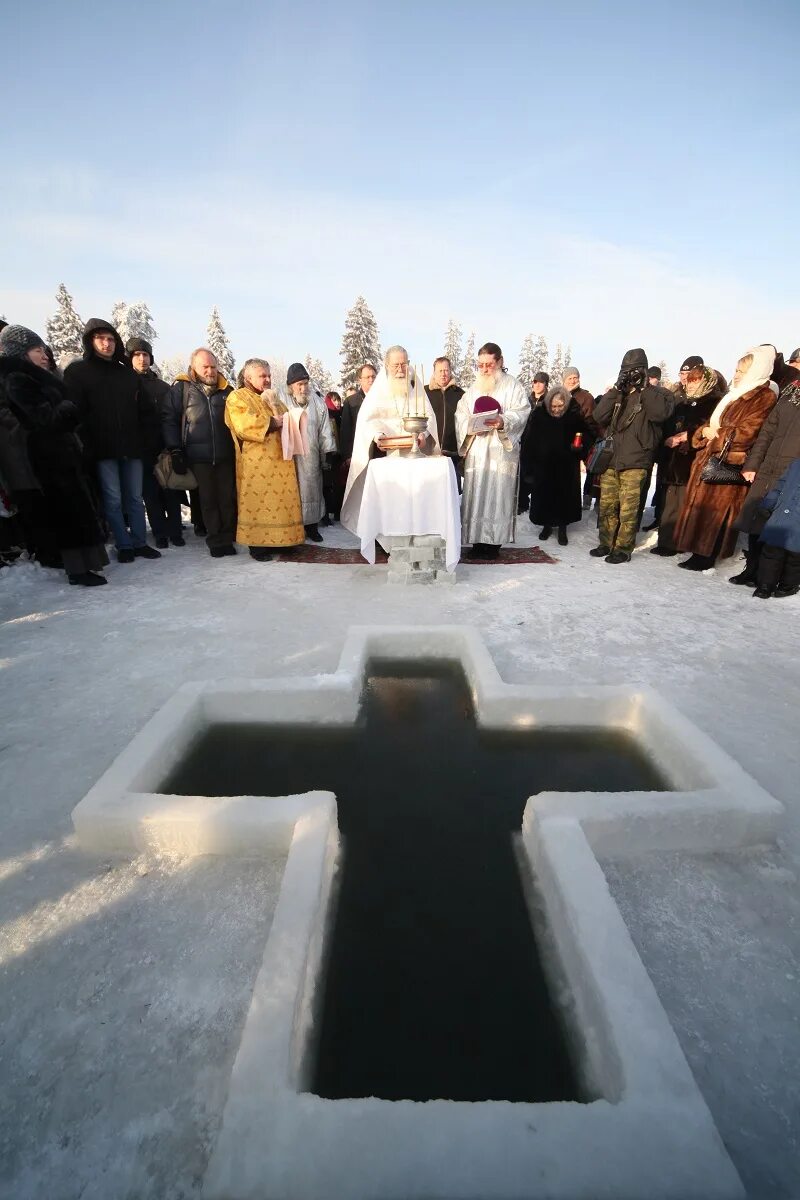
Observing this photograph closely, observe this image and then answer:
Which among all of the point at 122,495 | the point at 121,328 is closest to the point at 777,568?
the point at 122,495

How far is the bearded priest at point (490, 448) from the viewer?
539 centimetres

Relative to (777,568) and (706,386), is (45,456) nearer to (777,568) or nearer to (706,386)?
(777,568)

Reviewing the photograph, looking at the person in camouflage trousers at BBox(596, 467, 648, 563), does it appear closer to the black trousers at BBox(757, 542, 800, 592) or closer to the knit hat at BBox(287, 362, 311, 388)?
the black trousers at BBox(757, 542, 800, 592)

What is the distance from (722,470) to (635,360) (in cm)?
144

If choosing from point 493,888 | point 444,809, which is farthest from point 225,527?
point 493,888

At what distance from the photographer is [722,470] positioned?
519cm

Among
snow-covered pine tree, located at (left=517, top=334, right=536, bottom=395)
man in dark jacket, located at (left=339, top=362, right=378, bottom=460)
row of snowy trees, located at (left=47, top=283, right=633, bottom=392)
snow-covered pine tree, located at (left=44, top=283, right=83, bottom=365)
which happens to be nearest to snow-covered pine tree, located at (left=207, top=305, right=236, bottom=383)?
row of snowy trees, located at (left=47, top=283, right=633, bottom=392)

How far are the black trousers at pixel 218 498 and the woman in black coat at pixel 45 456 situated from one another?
126cm

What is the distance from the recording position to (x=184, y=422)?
555cm

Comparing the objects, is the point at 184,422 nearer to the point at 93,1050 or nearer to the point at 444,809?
the point at 444,809

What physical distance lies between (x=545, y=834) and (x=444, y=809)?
1.49 ft

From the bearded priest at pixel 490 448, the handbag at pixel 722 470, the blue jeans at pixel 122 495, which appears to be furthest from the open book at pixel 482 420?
the blue jeans at pixel 122 495

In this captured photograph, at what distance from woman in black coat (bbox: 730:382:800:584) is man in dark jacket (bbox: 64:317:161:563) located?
5.96 m

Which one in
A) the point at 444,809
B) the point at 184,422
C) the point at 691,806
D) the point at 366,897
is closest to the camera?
the point at 366,897
